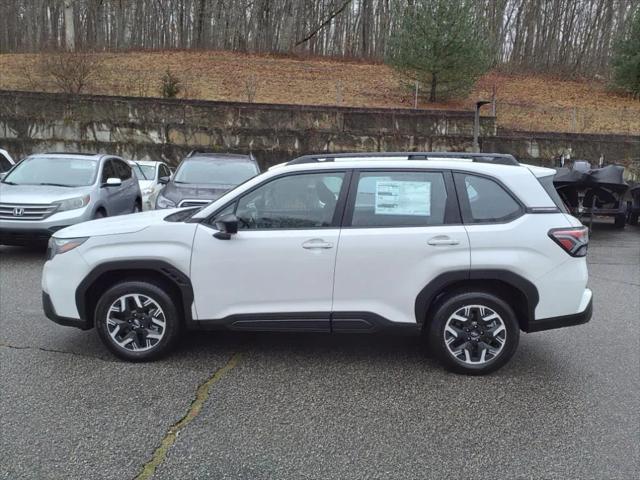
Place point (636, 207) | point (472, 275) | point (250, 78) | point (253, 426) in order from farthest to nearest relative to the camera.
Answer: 1. point (250, 78)
2. point (636, 207)
3. point (472, 275)
4. point (253, 426)

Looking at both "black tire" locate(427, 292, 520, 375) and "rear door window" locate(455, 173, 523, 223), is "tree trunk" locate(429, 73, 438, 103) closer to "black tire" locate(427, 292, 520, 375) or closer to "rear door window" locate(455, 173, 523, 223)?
"rear door window" locate(455, 173, 523, 223)

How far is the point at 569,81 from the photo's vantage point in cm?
2823

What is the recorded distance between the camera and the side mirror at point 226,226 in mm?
4265

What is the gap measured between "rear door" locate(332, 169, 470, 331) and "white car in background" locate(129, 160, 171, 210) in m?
9.43

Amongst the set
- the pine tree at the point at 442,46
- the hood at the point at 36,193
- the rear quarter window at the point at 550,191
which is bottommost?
the hood at the point at 36,193

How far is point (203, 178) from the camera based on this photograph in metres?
10.4

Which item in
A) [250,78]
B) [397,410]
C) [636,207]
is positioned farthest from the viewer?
[250,78]

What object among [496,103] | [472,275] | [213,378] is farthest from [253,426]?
[496,103]

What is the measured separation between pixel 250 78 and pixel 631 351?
19278 millimetres

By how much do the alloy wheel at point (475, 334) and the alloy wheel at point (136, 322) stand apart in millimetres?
2349

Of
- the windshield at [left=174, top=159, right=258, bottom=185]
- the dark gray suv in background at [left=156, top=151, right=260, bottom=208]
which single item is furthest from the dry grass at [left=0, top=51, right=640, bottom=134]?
the windshield at [left=174, top=159, right=258, bottom=185]

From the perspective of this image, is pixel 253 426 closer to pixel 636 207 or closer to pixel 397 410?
pixel 397 410

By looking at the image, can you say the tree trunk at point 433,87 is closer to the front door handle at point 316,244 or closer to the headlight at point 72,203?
the headlight at point 72,203

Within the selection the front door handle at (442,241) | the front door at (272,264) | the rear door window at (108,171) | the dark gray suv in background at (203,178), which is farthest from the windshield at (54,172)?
the front door handle at (442,241)
